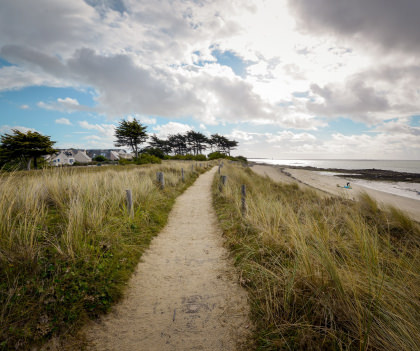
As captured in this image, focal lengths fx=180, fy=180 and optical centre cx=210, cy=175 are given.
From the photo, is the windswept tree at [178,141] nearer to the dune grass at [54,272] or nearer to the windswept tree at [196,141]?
the windswept tree at [196,141]

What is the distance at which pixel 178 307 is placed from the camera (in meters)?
2.78

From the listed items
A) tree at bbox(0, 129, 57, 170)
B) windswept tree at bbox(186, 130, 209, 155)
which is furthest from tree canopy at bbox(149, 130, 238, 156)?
tree at bbox(0, 129, 57, 170)

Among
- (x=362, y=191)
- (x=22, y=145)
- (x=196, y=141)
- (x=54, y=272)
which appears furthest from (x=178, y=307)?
(x=196, y=141)

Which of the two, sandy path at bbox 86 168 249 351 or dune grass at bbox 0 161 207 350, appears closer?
dune grass at bbox 0 161 207 350

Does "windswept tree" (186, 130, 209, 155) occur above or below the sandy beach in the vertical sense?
above

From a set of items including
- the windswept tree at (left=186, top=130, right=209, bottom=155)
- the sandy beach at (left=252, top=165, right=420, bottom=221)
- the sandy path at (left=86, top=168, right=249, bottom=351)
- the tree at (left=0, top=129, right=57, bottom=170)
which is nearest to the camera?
the sandy path at (left=86, top=168, right=249, bottom=351)

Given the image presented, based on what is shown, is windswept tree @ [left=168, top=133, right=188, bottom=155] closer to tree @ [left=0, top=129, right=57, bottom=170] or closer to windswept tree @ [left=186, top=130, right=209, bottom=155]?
windswept tree @ [left=186, top=130, right=209, bottom=155]

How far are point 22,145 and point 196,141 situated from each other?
5222cm

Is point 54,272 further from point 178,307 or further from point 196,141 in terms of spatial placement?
point 196,141

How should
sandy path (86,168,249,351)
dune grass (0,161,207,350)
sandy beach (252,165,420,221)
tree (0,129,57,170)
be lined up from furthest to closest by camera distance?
1. tree (0,129,57,170)
2. sandy beach (252,165,420,221)
3. sandy path (86,168,249,351)
4. dune grass (0,161,207,350)

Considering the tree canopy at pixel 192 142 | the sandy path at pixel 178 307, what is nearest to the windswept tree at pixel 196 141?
the tree canopy at pixel 192 142

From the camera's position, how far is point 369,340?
1765 mm

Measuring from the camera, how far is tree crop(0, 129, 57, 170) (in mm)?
24750

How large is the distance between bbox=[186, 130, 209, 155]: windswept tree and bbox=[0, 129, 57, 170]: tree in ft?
158
